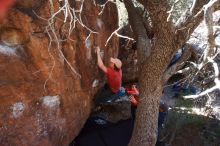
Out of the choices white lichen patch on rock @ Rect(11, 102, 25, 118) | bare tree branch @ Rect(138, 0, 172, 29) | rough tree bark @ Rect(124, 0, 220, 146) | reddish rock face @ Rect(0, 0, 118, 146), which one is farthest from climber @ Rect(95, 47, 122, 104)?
white lichen patch on rock @ Rect(11, 102, 25, 118)

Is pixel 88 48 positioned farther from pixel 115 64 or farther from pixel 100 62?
pixel 115 64

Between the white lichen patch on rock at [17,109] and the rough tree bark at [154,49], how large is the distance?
192cm

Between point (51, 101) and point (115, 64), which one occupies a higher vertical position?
point (115, 64)

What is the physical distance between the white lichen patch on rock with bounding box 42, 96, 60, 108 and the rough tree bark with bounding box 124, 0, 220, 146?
1.39 m

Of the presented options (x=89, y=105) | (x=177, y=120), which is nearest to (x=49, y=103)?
(x=89, y=105)

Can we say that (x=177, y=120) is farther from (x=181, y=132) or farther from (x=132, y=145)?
(x=132, y=145)

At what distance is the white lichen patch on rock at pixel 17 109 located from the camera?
412 cm

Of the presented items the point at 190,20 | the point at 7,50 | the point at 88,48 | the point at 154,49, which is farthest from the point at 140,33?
the point at 7,50

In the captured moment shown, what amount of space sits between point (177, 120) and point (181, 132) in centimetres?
28

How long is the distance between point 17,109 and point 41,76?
499mm

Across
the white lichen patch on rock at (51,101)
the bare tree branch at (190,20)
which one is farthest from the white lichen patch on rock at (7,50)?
the bare tree branch at (190,20)

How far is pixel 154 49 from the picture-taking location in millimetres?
4883

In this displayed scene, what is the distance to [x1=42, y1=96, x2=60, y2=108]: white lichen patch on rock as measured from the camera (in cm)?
441

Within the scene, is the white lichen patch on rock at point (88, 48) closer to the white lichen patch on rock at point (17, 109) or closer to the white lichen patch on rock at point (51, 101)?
the white lichen patch on rock at point (51, 101)
